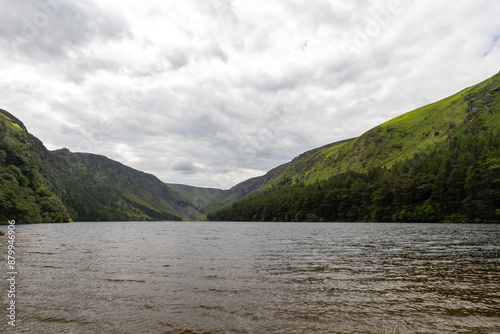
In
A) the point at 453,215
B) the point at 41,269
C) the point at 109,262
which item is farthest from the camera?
the point at 453,215

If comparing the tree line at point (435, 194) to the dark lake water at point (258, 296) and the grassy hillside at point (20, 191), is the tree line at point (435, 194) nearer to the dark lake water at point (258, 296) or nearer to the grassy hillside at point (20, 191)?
the dark lake water at point (258, 296)

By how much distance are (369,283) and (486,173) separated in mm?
117267

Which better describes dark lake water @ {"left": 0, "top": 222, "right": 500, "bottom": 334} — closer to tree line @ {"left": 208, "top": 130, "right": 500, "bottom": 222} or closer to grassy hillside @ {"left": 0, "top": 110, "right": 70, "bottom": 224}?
tree line @ {"left": 208, "top": 130, "right": 500, "bottom": 222}

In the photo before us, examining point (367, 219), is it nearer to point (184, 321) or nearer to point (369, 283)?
point (369, 283)

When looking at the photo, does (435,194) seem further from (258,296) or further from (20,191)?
(20,191)

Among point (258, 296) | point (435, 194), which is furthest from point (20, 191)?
point (435, 194)

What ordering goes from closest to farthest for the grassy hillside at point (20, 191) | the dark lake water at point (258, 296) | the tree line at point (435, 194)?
the dark lake water at point (258, 296) < the tree line at point (435, 194) < the grassy hillside at point (20, 191)

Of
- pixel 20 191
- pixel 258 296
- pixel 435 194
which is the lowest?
pixel 258 296

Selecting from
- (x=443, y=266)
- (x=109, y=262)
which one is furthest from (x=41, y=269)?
(x=443, y=266)

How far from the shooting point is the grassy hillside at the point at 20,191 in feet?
444

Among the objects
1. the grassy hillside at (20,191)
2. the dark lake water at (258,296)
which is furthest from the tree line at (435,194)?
the grassy hillside at (20,191)

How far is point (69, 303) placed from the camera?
1625 centimetres

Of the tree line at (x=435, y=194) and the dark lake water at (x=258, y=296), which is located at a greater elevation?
the tree line at (x=435, y=194)

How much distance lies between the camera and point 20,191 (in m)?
155
